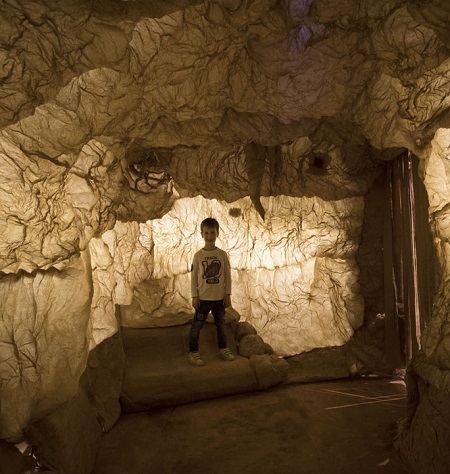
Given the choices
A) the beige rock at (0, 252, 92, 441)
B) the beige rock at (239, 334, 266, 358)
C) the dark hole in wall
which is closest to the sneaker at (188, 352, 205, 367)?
the beige rock at (239, 334, 266, 358)

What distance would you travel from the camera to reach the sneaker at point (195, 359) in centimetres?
449

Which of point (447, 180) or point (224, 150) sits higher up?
point (224, 150)

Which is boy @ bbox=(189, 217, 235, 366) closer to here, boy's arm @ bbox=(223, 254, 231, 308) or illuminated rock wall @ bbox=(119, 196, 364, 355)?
boy's arm @ bbox=(223, 254, 231, 308)

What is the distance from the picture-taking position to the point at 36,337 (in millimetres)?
2873

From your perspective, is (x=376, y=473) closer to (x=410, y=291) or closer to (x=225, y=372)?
(x=225, y=372)

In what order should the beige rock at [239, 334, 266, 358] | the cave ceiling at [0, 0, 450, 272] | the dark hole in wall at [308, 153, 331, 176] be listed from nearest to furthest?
1. the cave ceiling at [0, 0, 450, 272]
2. the beige rock at [239, 334, 266, 358]
3. the dark hole in wall at [308, 153, 331, 176]

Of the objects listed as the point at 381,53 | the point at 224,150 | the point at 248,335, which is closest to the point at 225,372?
the point at 248,335

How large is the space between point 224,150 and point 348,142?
1.40 metres

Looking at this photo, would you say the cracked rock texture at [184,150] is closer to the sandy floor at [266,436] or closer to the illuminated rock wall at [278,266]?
the illuminated rock wall at [278,266]

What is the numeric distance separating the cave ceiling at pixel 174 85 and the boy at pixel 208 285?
107 centimetres

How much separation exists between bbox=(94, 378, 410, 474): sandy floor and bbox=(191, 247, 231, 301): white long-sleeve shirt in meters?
1.07

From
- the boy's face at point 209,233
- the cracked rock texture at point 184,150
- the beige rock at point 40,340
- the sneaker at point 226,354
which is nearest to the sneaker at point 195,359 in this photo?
the sneaker at point 226,354

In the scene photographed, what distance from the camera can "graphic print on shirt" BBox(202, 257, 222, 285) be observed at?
4.54 m

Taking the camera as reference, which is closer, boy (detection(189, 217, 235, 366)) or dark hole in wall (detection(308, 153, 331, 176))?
boy (detection(189, 217, 235, 366))
